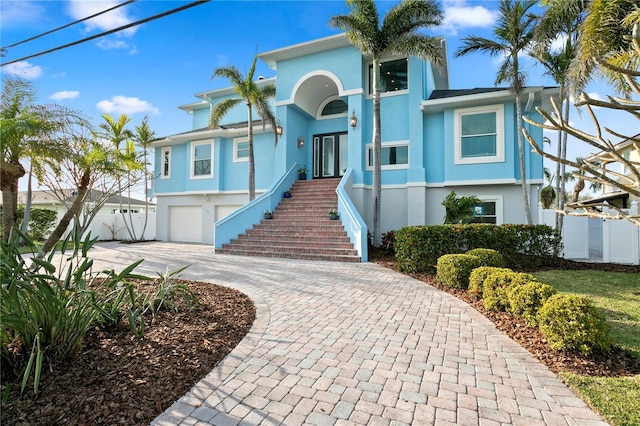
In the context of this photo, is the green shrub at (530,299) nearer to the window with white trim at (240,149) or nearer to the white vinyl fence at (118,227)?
the window with white trim at (240,149)

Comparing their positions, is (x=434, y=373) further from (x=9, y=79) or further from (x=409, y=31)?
(x=409, y=31)

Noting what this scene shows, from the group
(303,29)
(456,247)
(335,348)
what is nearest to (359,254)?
(456,247)

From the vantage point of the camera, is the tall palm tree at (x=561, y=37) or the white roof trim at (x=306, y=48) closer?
the tall palm tree at (x=561, y=37)

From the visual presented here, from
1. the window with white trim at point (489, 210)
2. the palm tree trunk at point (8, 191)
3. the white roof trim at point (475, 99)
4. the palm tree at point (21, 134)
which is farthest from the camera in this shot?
the window with white trim at point (489, 210)

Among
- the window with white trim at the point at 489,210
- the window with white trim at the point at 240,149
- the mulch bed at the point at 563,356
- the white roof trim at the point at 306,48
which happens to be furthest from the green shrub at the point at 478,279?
the window with white trim at the point at 240,149

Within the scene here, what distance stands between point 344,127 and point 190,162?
29.4 ft

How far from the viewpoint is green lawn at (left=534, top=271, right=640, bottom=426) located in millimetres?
2443

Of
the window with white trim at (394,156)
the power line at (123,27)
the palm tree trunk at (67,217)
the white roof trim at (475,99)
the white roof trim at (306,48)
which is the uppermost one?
the white roof trim at (306,48)

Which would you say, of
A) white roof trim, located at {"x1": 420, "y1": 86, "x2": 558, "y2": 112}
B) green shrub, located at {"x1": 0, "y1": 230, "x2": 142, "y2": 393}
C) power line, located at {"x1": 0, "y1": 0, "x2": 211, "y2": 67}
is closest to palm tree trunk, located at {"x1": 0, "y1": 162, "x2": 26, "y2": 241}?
power line, located at {"x1": 0, "y1": 0, "x2": 211, "y2": 67}

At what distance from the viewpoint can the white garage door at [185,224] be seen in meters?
17.9

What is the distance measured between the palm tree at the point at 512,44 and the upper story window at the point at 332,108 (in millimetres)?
6297

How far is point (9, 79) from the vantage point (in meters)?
5.98

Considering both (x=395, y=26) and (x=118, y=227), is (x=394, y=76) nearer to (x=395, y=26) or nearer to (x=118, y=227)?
(x=395, y=26)

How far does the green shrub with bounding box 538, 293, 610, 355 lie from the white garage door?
17.0m
